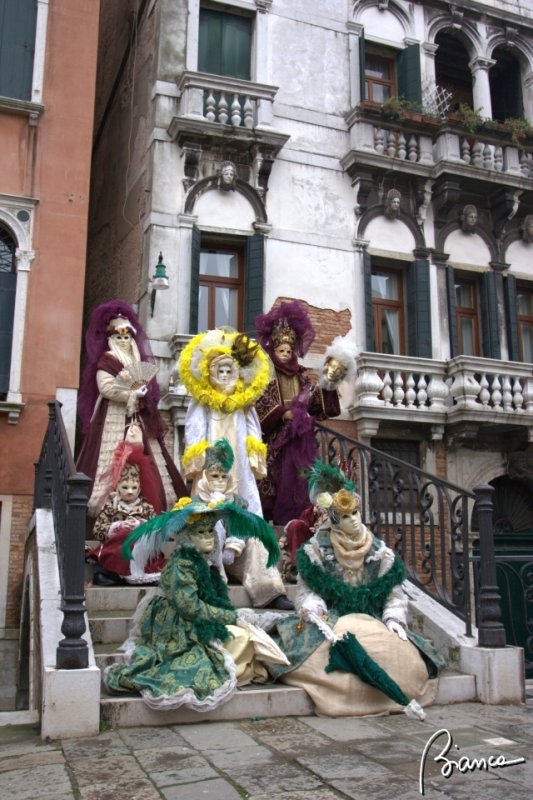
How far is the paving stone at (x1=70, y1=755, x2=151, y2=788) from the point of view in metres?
3.78

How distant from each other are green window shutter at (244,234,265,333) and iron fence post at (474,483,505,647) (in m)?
6.19

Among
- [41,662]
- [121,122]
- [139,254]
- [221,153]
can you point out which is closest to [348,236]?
[221,153]

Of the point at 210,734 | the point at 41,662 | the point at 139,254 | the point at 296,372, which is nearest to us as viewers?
the point at 210,734

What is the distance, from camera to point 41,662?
16.7 feet

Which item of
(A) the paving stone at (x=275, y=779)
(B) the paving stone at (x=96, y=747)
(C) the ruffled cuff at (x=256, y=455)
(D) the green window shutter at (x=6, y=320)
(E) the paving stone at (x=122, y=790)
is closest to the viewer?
(E) the paving stone at (x=122, y=790)

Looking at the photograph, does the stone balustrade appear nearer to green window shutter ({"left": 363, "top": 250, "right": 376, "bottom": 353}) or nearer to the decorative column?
green window shutter ({"left": 363, "top": 250, "right": 376, "bottom": 353})

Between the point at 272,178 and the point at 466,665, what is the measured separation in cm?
881

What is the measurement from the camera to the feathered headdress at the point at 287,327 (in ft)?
28.4

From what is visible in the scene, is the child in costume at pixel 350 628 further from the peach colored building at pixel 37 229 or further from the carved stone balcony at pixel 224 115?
the carved stone balcony at pixel 224 115

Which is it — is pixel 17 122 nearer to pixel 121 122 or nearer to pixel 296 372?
pixel 121 122

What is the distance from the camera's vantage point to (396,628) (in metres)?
5.61

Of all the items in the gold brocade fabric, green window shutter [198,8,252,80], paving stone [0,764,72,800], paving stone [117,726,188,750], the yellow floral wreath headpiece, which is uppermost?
green window shutter [198,8,252,80]

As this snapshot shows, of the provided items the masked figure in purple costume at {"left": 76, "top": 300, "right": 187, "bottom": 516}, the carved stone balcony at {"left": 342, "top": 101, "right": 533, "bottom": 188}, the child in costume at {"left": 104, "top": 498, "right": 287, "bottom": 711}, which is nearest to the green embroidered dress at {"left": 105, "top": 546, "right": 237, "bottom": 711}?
the child in costume at {"left": 104, "top": 498, "right": 287, "bottom": 711}
